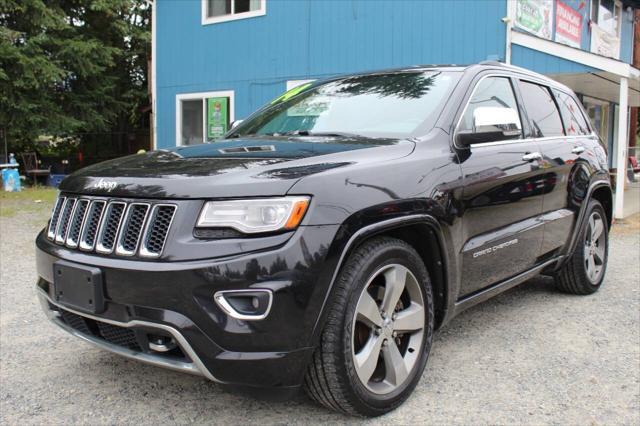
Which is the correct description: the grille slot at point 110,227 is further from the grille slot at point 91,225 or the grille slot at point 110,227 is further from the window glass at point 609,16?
the window glass at point 609,16

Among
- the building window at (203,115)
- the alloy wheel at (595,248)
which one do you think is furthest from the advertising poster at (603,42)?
the alloy wheel at (595,248)

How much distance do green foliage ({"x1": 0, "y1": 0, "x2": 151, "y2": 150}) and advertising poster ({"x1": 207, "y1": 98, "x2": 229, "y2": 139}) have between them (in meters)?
4.25

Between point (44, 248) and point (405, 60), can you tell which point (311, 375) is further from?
point (405, 60)

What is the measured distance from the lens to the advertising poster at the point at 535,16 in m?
10.2

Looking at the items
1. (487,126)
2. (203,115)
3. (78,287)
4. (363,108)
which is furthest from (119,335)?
(203,115)

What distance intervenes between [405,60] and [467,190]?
848 cm

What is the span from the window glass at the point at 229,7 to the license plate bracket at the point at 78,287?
37.1ft

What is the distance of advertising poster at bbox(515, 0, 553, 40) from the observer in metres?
10.2

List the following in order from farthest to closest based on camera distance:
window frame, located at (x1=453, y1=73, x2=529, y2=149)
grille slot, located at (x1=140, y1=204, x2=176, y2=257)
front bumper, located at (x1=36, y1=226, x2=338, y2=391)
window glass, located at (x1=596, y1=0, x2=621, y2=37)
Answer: window glass, located at (x1=596, y1=0, x2=621, y2=37)
window frame, located at (x1=453, y1=73, x2=529, y2=149)
grille slot, located at (x1=140, y1=204, x2=176, y2=257)
front bumper, located at (x1=36, y1=226, x2=338, y2=391)

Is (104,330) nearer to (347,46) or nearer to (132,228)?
(132,228)

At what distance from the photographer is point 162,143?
48.1ft

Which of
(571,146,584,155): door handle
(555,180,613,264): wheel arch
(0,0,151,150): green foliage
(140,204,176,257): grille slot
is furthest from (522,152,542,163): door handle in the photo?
(0,0,151,150): green foliage

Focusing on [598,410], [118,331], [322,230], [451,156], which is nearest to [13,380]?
[118,331]

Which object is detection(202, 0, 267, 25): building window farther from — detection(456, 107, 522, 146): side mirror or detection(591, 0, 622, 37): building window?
detection(456, 107, 522, 146): side mirror
